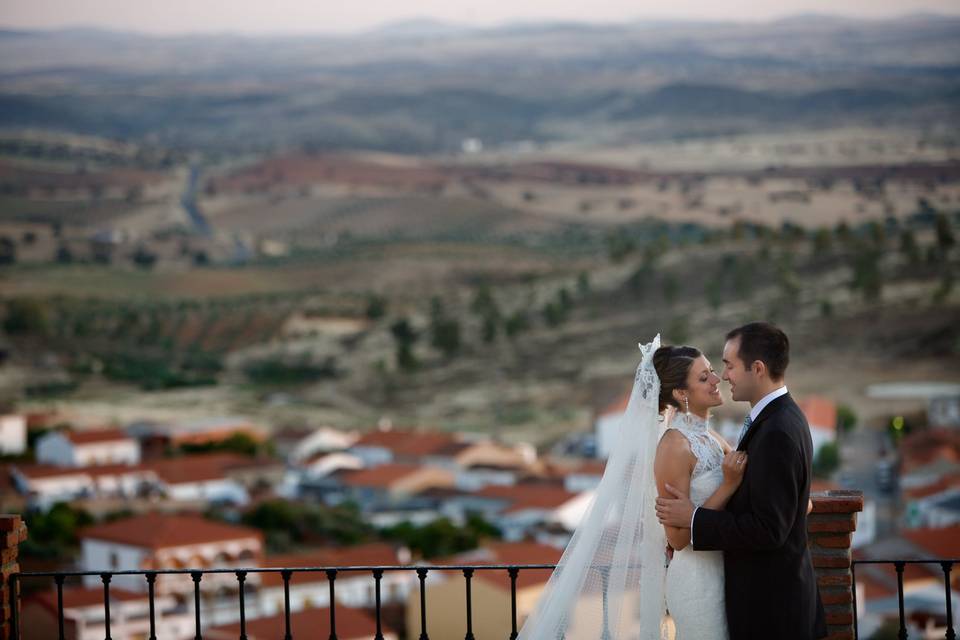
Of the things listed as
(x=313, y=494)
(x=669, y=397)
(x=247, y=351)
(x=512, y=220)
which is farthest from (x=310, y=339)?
(x=669, y=397)

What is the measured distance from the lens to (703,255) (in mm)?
64000

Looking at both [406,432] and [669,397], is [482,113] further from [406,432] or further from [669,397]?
[669,397]

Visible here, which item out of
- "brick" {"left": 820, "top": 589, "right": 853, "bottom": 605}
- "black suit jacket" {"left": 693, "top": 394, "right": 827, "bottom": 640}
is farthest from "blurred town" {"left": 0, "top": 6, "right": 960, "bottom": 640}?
"black suit jacket" {"left": 693, "top": 394, "right": 827, "bottom": 640}

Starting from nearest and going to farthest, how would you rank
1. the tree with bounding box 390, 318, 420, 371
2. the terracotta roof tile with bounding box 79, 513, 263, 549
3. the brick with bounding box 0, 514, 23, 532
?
the brick with bounding box 0, 514, 23, 532
the terracotta roof tile with bounding box 79, 513, 263, 549
the tree with bounding box 390, 318, 420, 371

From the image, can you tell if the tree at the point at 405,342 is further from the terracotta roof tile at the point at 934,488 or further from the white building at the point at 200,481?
the terracotta roof tile at the point at 934,488

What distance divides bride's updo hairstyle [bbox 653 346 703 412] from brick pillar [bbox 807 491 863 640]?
906 mm

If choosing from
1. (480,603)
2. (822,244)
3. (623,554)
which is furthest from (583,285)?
(623,554)

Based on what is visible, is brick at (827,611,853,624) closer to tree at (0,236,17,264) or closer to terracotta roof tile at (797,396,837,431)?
terracotta roof tile at (797,396,837,431)

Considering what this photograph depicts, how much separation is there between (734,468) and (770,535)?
8.7 inches

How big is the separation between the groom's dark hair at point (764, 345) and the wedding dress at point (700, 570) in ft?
1.00

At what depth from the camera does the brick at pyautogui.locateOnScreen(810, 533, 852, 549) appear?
550cm

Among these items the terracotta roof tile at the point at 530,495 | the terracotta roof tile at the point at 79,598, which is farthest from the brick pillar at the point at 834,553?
the terracotta roof tile at the point at 530,495

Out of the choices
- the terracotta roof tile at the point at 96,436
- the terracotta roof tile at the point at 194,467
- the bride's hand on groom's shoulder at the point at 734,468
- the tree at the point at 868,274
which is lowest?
the bride's hand on groom's shoulder at the point at 734,468

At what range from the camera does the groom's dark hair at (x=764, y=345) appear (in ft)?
15.1
